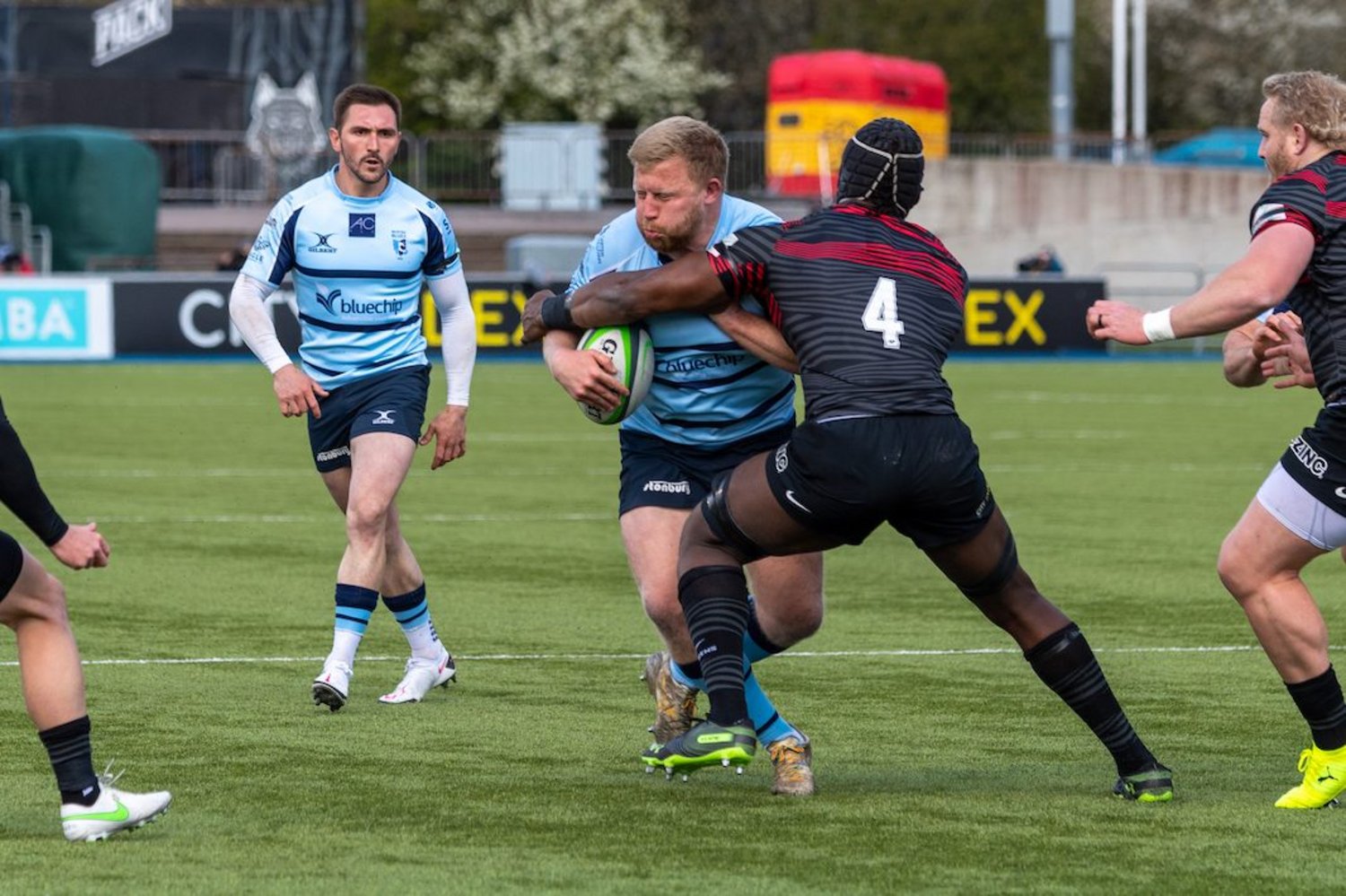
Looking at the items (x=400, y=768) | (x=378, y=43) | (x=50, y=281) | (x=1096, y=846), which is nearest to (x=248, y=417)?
(x=50, y=281)

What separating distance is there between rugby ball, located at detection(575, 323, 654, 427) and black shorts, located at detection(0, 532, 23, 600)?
1.70 m

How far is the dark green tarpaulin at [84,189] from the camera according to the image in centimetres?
3988

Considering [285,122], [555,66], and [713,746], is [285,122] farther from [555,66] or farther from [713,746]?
[713,746]

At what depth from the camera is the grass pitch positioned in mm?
6094

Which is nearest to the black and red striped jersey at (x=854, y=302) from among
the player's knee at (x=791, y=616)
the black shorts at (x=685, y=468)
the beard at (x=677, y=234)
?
the beard at (x=677, y=234)

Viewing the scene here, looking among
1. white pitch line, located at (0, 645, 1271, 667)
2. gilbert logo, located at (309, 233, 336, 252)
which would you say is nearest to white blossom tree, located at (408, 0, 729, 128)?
white pitch line, located at (0, 645, 1271, 667)

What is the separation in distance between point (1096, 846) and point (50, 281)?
2773 centimetres

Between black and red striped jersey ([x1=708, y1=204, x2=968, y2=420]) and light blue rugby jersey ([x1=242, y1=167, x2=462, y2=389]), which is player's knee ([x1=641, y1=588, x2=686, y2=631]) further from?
light blue rugby jersey ([x1=242, y1=167, x2=462, y2=389])

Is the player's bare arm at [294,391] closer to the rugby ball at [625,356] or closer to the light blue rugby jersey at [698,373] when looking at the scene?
the light blue rugby jersey at [698,373]

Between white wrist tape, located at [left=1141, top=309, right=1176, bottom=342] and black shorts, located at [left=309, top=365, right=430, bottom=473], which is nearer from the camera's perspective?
white wrist tape, located at [left=1141, top=309, right=1176, bottom=342]

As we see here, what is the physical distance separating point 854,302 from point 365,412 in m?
2.93

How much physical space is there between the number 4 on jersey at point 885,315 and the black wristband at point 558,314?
94cm

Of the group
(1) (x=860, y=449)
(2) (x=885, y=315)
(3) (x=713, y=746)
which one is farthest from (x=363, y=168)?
(3) (x=713, y=746)

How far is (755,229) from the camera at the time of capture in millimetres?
6781
